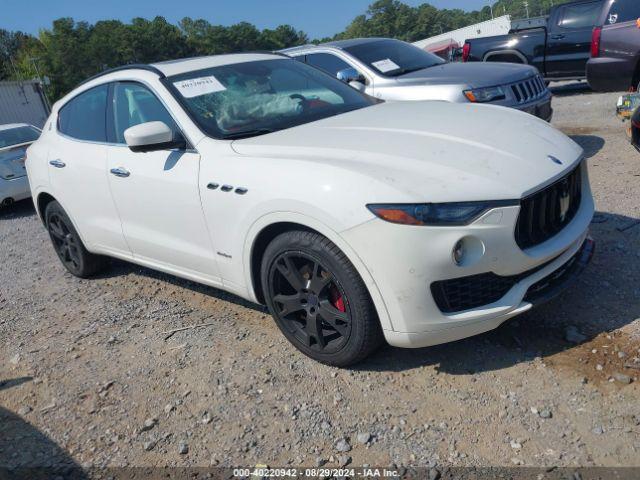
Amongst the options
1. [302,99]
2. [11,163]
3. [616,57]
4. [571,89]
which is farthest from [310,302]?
[571,89]

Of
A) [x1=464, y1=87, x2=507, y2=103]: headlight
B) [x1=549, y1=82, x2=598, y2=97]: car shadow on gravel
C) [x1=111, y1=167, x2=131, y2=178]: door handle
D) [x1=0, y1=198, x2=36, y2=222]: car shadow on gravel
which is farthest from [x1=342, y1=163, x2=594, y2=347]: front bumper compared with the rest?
[x1=549, y1=82, x2=598, y2=97]: car shadow on gravel

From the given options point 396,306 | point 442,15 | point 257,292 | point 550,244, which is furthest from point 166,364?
point 442,15

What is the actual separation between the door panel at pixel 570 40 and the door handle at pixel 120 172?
31.6ft

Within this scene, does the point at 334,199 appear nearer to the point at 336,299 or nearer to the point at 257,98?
the point at 336,299

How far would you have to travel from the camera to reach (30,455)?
285cm

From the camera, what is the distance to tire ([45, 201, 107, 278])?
4766 millimetres

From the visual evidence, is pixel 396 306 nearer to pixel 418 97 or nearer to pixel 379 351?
pixel 379 351

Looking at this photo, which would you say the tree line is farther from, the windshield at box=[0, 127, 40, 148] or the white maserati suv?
the white maserati suv

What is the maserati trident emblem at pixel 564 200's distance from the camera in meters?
2.94

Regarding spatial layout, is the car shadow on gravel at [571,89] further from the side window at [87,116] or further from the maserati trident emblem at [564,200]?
the side window at [87,116]

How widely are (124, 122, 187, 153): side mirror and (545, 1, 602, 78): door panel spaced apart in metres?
9.64

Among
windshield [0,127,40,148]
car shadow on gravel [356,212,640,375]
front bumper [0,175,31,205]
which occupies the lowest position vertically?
car shadow on gravel [356,212,640,375]

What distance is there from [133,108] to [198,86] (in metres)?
0.59

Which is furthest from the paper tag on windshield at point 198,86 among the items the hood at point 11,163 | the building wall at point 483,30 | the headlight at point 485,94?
the building wall at point 483,30
